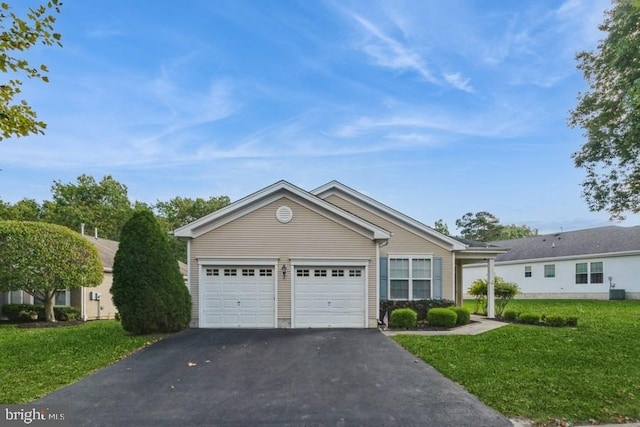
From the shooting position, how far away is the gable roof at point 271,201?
13.2 m

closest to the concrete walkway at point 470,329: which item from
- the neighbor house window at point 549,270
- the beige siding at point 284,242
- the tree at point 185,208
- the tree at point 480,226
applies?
the beige siding at point 284,242

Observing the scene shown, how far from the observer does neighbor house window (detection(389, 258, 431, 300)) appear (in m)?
15.0

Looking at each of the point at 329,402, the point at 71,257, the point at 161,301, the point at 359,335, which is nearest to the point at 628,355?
the point at 359,335

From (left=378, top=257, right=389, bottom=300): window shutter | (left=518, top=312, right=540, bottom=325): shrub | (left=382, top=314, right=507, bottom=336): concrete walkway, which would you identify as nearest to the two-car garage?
(left=382, top=314, right=507, bottom=336): concrete walkway

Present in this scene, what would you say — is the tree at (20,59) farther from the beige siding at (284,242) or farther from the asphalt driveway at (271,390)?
the beige siding at (284,242)

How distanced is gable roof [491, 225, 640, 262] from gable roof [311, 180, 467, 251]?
17323mm

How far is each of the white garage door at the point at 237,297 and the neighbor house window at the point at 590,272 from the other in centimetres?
2443

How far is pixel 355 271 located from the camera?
13367mm

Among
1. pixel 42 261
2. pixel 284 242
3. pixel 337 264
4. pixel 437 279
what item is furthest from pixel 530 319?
pixel 42 261

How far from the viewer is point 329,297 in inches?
521

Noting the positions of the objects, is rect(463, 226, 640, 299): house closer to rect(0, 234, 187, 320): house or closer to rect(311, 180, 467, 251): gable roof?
rect(311, 180, 467, 251): gable roof

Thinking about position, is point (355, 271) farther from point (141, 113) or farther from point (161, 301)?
point (141, 113)

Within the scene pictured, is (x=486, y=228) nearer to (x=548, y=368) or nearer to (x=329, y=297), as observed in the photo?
(x=329, y=297)

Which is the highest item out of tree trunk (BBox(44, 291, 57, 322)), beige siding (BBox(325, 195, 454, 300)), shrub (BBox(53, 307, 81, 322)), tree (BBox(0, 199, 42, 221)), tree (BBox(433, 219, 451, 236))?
tree (BBox(0, 199, 42, 221))
